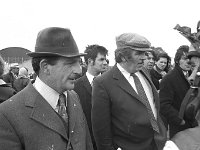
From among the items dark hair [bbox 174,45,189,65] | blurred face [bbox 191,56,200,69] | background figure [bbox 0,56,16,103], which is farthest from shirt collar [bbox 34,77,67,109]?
dark hair [bbox 174,45,189,65]

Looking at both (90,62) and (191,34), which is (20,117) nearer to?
(191,34)

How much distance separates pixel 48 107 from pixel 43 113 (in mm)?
71

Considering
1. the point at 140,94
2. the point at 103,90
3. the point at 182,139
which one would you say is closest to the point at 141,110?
the point at 140,94

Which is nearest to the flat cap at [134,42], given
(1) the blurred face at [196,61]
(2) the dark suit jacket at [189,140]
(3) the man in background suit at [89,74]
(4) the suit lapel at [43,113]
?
(1) the blurred face at [196,61]

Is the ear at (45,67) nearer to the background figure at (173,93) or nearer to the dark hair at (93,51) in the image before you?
the background figure at (173,93)

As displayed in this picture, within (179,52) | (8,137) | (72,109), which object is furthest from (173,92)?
(8,137)

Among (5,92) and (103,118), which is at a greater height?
(5,92)

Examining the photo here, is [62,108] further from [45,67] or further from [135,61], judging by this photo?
[135,61]

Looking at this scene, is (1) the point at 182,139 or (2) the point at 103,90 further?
(2) the point at 103,90

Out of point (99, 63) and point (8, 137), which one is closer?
point (8, 137)

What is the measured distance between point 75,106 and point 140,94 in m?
1.08

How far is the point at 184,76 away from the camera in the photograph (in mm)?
4895

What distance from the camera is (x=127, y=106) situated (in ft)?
11.5

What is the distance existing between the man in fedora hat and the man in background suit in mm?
2139
